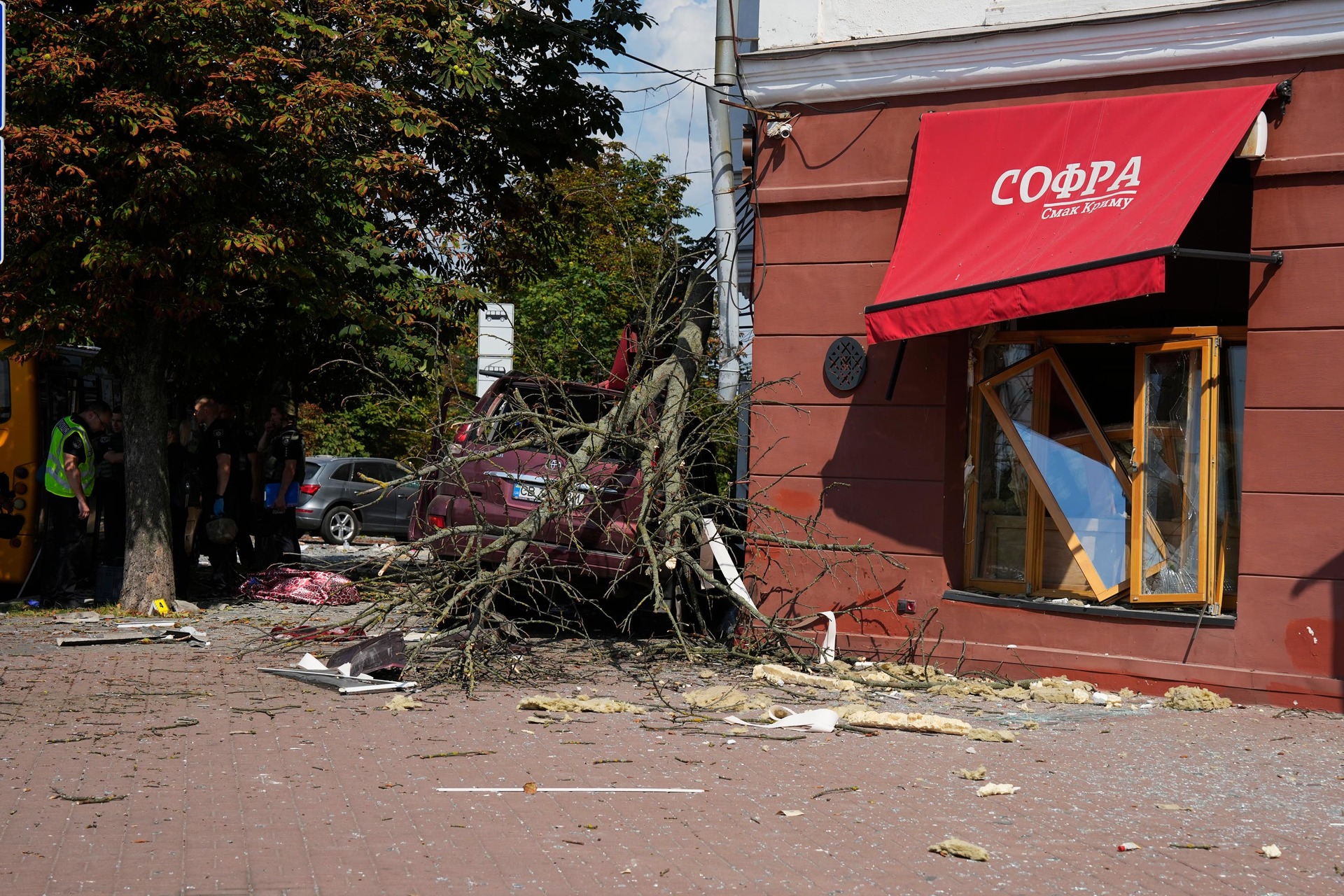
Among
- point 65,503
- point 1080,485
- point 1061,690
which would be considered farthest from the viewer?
point 65,503

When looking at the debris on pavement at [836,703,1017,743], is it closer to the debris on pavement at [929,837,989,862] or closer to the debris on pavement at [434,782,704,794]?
the debris on pavement at [434,782,704,794]

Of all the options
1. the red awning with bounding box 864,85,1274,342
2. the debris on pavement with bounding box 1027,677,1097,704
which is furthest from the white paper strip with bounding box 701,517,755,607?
the debris on pavement with bounding box 1027,677,1097,704

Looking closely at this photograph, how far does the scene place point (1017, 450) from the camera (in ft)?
30.3

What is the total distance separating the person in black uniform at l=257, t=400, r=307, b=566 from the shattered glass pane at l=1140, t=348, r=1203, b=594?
28.5ft

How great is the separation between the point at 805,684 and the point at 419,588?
2.63 meters

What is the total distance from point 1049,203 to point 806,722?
382 cm

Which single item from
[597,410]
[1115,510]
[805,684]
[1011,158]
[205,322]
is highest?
[1011,158]

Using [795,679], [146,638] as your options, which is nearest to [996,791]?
[795,679]

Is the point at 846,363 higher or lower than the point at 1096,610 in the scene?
higher

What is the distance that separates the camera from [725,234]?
36.0 ft

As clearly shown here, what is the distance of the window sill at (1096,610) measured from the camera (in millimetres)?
8312

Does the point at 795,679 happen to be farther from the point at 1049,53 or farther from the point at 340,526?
the point at 340,526

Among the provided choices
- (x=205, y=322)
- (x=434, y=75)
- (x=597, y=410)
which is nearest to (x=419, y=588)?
(x=597, y=410)

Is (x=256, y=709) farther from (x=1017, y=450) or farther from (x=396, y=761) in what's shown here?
(x=1017, y=450)
